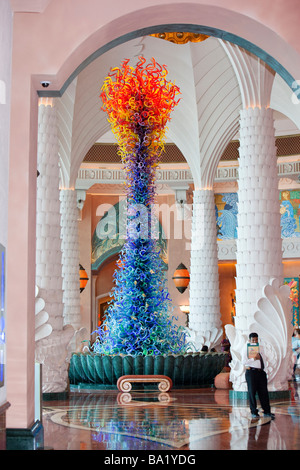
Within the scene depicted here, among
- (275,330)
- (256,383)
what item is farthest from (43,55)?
(275,330)

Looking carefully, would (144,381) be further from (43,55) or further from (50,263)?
(43,55)

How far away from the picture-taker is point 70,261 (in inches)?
581

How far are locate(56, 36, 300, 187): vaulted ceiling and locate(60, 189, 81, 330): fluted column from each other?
55 centimetres

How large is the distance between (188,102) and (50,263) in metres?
7.16

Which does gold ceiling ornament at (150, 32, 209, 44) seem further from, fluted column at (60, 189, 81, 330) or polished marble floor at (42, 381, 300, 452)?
polished marble floor at (42, 381, 300, 452)

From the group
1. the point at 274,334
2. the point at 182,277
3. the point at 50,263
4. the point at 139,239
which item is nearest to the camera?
the point at 274,334

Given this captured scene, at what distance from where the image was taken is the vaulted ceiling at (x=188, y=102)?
14.7 metres

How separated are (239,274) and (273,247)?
66 centimetres

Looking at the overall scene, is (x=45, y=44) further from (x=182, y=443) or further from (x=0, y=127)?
(x=182, y=443)

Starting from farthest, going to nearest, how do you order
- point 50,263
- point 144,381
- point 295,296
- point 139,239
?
point 295,296 → point 139,239 → point 50,263 → point 144,381

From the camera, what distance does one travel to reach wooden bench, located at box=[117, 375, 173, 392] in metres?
9.53

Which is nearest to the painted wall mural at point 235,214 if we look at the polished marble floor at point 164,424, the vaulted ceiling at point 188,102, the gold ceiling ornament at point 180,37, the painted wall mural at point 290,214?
the painted wall mural at point 290,214

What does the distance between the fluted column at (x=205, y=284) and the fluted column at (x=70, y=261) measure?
2.82 metres
